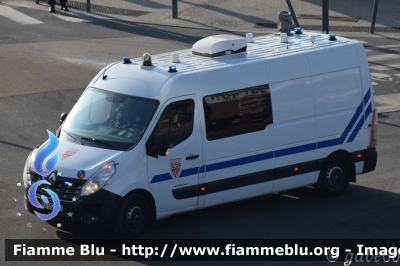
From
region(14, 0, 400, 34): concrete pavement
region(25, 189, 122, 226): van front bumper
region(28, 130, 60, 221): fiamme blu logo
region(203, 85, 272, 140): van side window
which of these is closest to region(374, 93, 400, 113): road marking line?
region(203, 85, 272, 140): van side window

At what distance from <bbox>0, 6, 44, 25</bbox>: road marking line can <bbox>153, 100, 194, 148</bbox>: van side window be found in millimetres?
16727

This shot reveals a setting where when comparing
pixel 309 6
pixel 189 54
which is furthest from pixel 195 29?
pixel 189 54

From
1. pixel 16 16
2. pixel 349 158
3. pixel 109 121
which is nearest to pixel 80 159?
pixel 109 121

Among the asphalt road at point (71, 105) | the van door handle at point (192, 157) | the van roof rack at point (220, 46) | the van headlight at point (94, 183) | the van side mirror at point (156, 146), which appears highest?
the van roof rack at point (220, 46)

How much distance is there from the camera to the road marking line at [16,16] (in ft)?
83.1

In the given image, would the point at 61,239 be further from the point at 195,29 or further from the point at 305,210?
the point at 195,29

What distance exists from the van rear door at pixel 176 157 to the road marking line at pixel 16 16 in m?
16.8

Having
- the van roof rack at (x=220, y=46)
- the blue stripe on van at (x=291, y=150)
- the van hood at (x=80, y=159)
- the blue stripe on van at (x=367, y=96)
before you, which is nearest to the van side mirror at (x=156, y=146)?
the blue stripe on van at (x=291, y=150)

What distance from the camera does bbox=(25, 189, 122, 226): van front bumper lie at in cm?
897

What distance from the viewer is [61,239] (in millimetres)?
9336

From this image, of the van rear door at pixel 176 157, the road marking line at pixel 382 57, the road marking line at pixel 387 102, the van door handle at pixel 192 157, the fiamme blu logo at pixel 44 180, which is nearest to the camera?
the fiamme blu logo at pixel 44 180

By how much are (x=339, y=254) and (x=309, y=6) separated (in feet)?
69.8

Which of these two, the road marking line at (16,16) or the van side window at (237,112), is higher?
the van side window at (237,112)

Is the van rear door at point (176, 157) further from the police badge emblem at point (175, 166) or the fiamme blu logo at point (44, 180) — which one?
the fiamme blu logo at point (44, 180)
